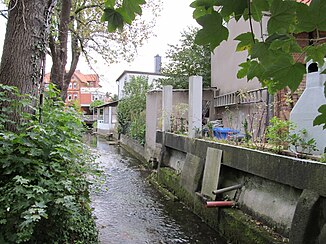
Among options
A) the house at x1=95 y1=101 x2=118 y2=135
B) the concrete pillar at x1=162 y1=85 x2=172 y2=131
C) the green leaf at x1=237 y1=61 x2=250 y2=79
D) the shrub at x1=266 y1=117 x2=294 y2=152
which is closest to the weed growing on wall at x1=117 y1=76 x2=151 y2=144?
the concrete pillar at x1=162 y1=85 x2=172 y2=131

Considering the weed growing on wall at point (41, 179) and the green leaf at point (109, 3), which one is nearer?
the green leaf at point (109, 3)

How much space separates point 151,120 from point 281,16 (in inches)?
416

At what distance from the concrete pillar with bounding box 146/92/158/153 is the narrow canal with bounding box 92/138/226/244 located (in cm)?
298

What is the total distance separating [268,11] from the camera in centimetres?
90

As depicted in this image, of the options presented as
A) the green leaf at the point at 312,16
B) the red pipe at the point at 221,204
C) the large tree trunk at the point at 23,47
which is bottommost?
the red pipe at the point at 221,204

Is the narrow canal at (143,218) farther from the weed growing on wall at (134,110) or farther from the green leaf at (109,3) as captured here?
the weed growing on wall at (134,110)

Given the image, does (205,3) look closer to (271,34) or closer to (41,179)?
(271,34)

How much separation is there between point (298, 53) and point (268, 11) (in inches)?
6.9

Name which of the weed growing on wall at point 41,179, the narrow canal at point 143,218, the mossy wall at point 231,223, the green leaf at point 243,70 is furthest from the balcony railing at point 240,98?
the green leaf at point 243,70

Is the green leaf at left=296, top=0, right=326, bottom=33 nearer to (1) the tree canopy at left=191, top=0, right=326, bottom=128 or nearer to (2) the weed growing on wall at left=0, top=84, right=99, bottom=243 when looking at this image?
(1) the tree canopy at left=191, top=0, right=326, bottom=128

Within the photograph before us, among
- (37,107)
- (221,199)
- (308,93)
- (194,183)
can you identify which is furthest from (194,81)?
(37,107)

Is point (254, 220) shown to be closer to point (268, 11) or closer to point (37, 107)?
point (37, 107)

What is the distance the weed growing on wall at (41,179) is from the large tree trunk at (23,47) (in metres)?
0.22

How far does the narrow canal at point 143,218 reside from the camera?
15.0 ft
